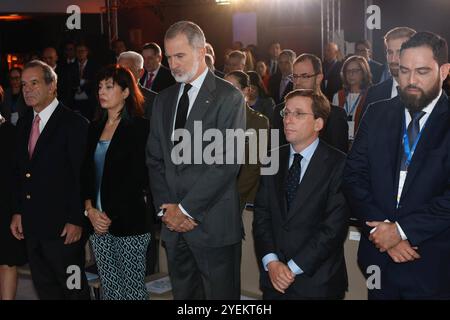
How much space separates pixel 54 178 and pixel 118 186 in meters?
0.46

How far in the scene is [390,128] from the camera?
276 cm

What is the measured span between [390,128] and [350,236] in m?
1.10

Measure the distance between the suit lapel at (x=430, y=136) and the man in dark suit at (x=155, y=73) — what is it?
12.9 feet

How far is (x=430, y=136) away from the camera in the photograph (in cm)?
264

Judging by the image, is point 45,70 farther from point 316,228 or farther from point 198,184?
point 316,228

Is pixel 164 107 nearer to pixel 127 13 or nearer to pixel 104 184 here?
pixel 104 184

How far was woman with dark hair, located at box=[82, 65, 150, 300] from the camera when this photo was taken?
3467 mm

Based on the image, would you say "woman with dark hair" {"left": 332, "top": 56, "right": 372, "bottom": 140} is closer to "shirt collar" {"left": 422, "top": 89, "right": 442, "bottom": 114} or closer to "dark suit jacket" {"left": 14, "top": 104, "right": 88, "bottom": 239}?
"dark suit jacket" {"left": 14, "top": 104, "right": 88, "bottom": 239}

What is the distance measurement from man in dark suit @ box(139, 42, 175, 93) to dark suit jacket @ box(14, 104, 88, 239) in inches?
103

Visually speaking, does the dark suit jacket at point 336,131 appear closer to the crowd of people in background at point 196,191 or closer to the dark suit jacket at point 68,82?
the crowd of people in background at point 196,191

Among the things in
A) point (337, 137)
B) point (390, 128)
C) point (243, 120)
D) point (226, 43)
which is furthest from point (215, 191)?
point (226, 43)

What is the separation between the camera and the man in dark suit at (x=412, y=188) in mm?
2605

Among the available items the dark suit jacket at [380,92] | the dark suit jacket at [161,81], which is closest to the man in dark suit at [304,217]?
the dark suit jacket at [380,92]

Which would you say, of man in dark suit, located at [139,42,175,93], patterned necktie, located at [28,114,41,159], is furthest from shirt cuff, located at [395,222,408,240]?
man in dark suit, located at [139,42,175,93]
